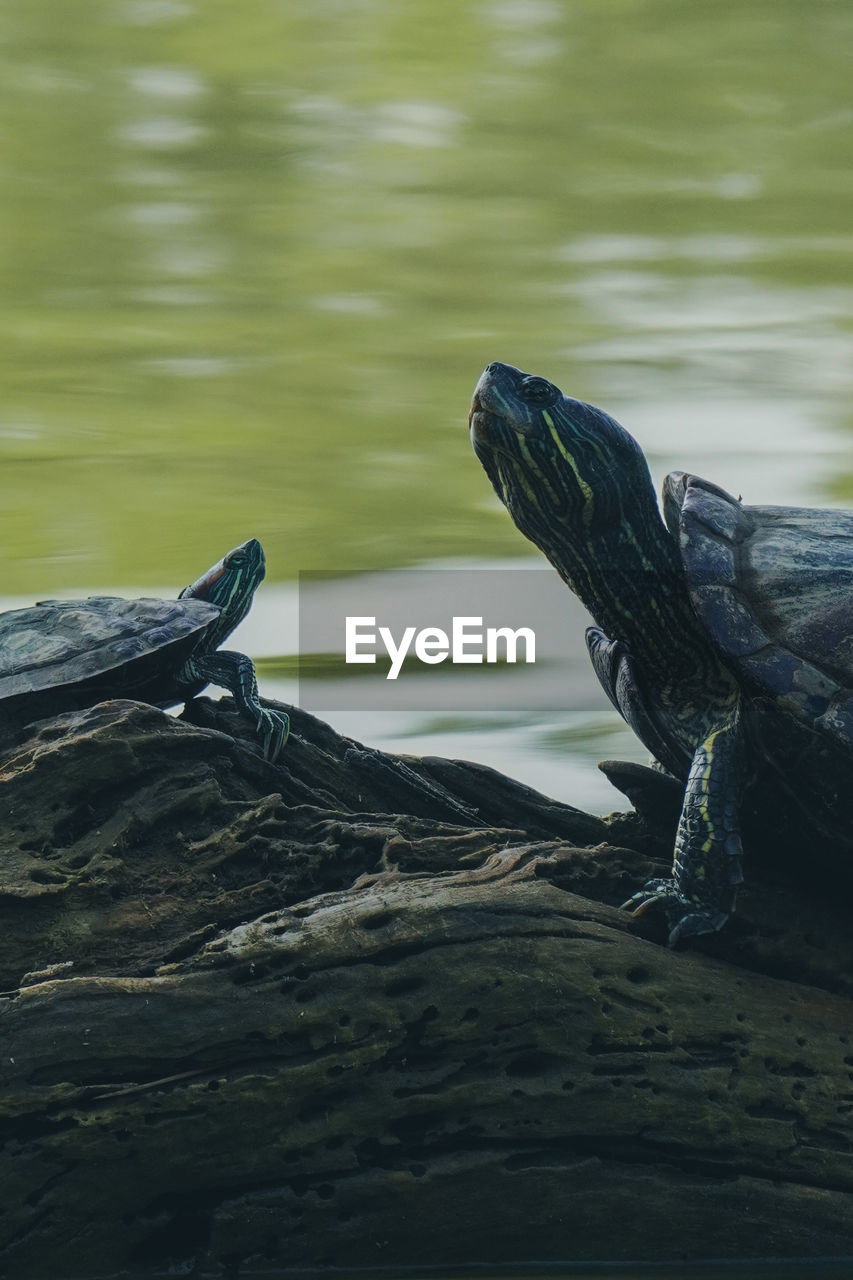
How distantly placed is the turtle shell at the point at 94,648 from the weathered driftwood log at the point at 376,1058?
354 mm

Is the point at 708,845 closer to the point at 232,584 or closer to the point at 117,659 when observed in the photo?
the point at 117,659

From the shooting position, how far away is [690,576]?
2.85 meters

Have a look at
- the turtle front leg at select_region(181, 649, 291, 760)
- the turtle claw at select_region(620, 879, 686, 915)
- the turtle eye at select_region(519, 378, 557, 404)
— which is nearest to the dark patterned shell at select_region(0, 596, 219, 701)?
the turtle front leg at select_region(181, 649, 291, 760)

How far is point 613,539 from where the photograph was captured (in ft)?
10.0

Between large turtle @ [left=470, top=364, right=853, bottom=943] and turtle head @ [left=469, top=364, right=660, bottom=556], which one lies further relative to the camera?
turtle head @ [left=469, top=364, right=660, bottom=556]

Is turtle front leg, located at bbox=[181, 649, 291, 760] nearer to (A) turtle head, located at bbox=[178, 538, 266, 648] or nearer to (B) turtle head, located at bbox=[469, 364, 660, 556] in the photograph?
(A) turtle head, located at bbox=[178, 538, 266, 648]

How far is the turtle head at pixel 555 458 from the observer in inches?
116

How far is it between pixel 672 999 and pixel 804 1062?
35 centimetres

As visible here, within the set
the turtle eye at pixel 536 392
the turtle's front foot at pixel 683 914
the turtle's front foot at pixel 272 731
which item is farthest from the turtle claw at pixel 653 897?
the turtle eye at pixel 536 392

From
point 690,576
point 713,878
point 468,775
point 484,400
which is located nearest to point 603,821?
point 468,775

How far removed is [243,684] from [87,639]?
0.46m

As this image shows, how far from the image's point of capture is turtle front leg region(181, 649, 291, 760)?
327 cm

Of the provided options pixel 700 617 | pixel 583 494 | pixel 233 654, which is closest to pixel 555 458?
pixel 583 494

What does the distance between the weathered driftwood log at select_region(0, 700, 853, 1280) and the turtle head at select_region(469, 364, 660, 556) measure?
2.97ft
